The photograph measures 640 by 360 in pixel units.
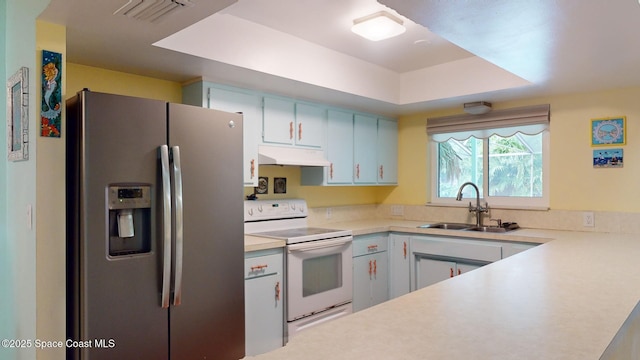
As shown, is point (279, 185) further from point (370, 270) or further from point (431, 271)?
point (431, 271)

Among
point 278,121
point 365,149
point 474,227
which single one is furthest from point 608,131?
point 278,121

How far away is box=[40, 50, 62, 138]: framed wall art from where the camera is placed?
1751mm

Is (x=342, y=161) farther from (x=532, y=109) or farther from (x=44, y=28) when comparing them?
(x=44, y=28)

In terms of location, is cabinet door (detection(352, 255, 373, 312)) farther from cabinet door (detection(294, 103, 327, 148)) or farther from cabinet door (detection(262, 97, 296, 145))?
cabinet door (detection(262, 97, 296, 145))

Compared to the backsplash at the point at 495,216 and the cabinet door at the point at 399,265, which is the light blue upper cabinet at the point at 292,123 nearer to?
the backsplash at the point at 495,216

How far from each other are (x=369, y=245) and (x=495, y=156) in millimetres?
1447

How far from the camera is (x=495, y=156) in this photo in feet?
12.3

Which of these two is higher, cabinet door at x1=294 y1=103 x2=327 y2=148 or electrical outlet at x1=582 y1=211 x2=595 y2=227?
cabinet door at x1=294 y1=103 x2=327 y2=148

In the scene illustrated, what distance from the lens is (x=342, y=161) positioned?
368 cm

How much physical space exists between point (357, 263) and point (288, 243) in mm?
863

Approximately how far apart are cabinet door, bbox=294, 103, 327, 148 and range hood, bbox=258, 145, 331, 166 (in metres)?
0.07

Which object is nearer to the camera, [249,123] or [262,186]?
[249,123]

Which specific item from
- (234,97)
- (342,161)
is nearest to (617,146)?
(342,161)

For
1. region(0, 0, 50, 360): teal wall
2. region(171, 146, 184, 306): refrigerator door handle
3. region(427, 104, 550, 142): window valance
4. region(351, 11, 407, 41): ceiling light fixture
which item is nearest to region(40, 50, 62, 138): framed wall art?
region(0, 0, 50, 360): teal wall
